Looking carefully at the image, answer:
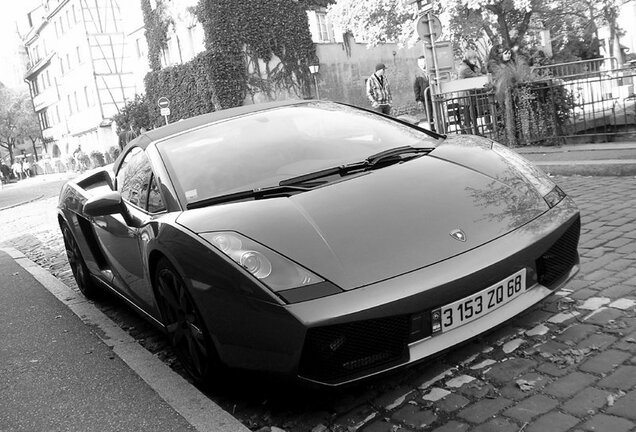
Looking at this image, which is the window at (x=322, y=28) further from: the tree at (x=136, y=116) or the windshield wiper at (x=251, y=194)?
the windshield wiper at (x=251, y=194)

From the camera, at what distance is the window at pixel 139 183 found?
3404mm

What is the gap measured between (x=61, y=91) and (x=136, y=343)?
53.2m

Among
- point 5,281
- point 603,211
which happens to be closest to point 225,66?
point 5,281

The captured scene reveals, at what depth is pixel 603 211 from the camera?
5.40m

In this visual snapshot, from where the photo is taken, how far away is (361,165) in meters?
3.25

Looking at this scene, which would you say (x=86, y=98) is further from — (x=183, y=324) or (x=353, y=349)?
(x=353, y=349)

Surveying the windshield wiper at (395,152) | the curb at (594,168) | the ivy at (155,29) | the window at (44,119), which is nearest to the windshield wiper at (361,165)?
the windshield wiper at (395,152)

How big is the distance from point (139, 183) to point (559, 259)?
2.34 meters

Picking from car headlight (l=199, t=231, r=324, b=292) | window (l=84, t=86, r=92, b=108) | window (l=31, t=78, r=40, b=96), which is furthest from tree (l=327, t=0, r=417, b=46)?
window (l=31, t=78, r=40, b=96)

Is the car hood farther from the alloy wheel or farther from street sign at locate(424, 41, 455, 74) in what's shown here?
street sign at locate(424, 41, 455, 74)

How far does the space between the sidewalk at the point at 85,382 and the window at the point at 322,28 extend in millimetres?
29769

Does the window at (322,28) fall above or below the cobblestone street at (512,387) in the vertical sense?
above

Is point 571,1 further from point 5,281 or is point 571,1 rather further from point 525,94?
point 5,281

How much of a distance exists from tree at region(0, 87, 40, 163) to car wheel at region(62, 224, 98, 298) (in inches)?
2804
